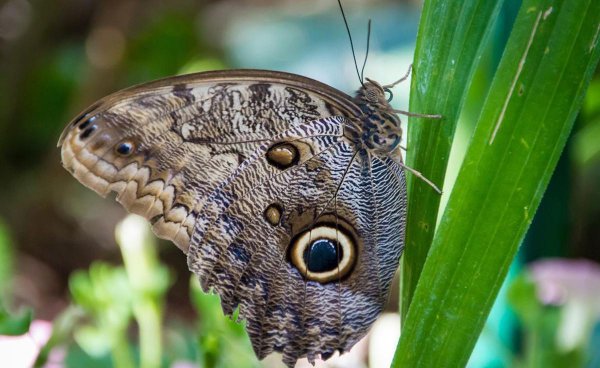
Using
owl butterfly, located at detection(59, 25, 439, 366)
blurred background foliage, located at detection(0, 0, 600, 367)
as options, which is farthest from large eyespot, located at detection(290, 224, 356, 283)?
blurred background foliage, located at detection(0, 0, 600, 367)

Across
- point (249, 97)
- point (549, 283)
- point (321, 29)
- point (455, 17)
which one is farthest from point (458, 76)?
point (321, 29)

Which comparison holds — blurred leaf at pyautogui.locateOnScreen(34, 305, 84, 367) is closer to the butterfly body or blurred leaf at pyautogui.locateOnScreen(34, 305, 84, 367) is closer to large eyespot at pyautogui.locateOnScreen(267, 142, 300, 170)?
the butterfly body

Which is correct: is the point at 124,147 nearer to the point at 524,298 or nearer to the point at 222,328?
the point at 222,328

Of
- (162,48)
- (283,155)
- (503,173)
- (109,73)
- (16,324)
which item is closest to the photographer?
(503,173)

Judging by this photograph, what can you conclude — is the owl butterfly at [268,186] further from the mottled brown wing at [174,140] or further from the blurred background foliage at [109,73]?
the blurred background foliage at [109,73]

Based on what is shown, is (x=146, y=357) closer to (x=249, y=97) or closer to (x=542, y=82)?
(x=249, y=97)

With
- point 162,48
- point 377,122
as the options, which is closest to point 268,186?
point 377,122

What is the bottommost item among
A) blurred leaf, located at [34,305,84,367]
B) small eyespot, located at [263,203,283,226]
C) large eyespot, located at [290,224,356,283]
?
blurred leaf, located at [34,305,84,367]
